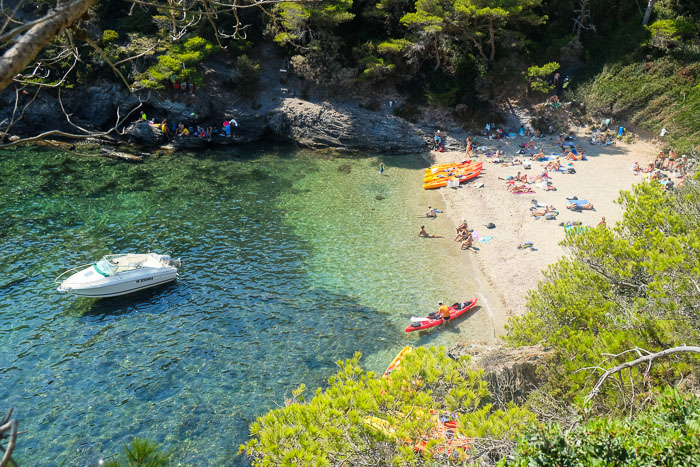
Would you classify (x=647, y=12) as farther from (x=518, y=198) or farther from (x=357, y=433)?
(x=357, y=433)

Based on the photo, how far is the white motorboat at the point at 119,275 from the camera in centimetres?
1711

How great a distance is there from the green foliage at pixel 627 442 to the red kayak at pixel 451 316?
10.1 m

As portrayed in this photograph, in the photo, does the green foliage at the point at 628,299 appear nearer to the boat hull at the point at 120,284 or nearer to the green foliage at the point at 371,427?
the green foliage at the point at 371,427

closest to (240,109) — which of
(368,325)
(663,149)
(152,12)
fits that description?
(152,12)

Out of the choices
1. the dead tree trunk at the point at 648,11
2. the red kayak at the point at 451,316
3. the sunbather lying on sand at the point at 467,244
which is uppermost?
the dead tree trunk at the point at 648,11

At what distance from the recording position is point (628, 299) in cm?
1022

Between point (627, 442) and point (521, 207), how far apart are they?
2013 cm

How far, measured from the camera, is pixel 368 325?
16.6 meters

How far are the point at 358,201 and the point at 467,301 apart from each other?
1064 cm

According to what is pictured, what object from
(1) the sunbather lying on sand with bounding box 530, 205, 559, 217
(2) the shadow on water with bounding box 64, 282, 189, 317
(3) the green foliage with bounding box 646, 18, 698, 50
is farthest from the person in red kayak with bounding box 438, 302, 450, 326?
(3) the green foliage with bounding box 646, 18, 698, 50

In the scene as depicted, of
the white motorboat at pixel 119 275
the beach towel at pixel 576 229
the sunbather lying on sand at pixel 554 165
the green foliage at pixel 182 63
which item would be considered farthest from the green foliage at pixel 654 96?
the white motorboat at pixel 119 275

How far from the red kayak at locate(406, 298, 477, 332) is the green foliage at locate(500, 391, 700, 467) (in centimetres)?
1008

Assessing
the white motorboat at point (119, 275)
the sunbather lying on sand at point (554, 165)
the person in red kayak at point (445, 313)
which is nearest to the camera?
the person in red kayak at point (445, 313)

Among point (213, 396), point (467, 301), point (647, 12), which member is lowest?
point (213, 396)
